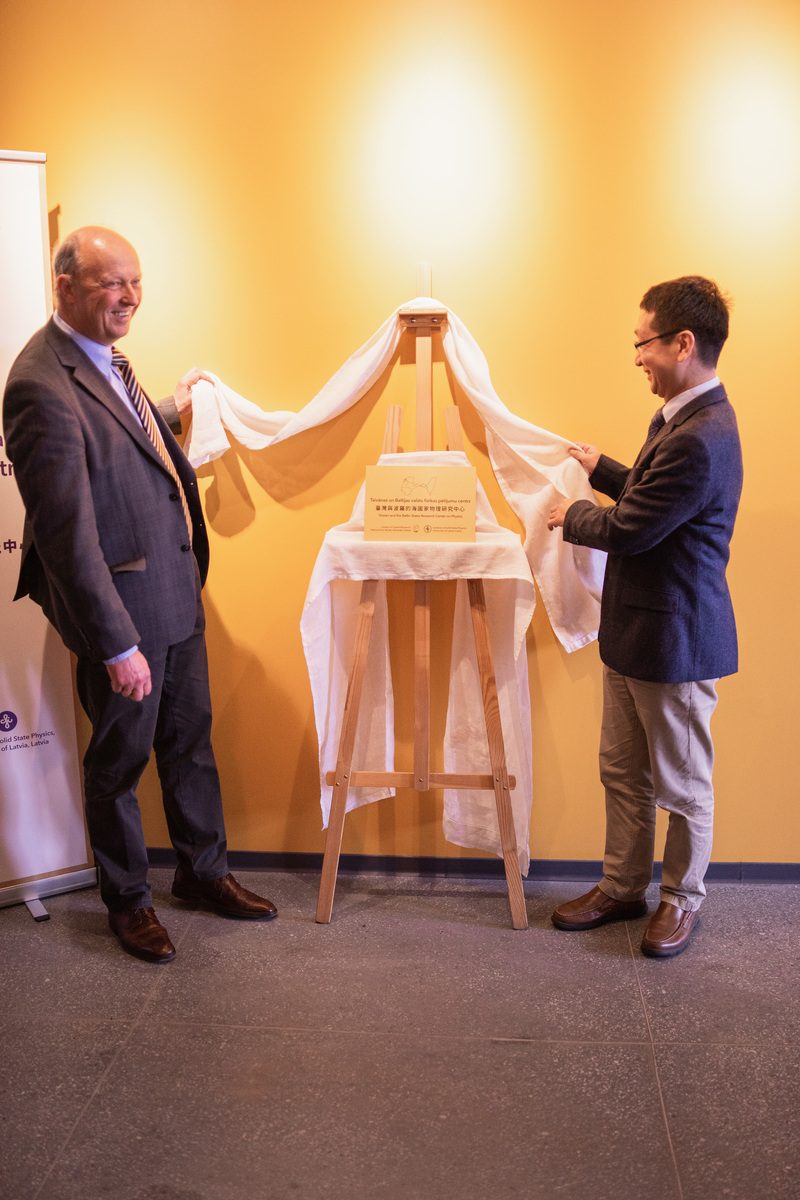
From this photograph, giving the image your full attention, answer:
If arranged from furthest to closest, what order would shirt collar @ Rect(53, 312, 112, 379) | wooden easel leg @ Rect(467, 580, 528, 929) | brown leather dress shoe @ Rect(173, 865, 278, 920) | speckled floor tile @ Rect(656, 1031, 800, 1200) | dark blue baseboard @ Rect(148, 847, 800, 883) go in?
dark blue baseboard @ Rect(148, 847, 800, 883)
brown leather dress shoe @ Rect(173, 865, 278, 920)
wooden easel leg @ Rect(467, 580, 528, 929)
shirt collar @ Rect(53, 312, 112, 379)
speckled floor tile @ Rect(656, 1031, 800, 1200)

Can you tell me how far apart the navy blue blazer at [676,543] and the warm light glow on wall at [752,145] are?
664mm

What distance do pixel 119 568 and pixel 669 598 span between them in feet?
4.31

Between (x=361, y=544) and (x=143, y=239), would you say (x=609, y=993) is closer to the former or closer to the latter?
(x=361, y=544)

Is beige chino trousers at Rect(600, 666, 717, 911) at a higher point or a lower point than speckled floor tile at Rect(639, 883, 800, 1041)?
higher

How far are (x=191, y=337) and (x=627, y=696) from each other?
5.20ft

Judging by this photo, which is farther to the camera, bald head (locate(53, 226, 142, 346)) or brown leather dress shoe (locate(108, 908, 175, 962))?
brown leather dress shoe (locate(108, 908, 175, 962))

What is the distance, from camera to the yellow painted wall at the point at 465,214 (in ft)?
7.77

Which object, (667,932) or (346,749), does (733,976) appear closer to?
(667,932)

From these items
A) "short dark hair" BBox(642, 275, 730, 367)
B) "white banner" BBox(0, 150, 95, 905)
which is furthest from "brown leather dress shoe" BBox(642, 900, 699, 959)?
"white banner" BBox(0, 150, 95, 905)

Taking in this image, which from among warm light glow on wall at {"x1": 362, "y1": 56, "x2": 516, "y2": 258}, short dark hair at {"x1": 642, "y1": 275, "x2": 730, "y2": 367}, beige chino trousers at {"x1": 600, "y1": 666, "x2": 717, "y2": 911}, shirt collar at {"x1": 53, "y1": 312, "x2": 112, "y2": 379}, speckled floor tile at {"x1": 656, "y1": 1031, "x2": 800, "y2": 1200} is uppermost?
warm light glow on wall at {"x1": 362, "y1": 56, "x2": 516, "y2": 258}

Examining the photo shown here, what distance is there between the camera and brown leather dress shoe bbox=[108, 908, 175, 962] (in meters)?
2.28

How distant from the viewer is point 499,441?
2.46 m

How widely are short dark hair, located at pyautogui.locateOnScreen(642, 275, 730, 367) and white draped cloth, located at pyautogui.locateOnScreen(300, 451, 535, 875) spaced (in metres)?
0.59

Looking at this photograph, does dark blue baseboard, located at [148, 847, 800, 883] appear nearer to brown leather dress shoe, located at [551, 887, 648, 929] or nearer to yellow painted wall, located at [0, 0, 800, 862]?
yellow painted wall, located at [0, 0, 800, 862]
